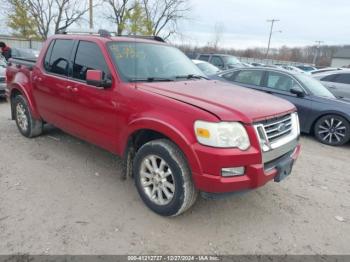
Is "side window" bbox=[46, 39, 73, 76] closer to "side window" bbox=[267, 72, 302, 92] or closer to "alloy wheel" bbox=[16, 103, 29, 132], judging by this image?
"alloy wheel" bbox=[16, 103, 29, 132]

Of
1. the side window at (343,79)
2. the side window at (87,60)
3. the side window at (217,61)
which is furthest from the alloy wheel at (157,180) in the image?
the side window at (217,61)

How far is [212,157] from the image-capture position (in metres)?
2.66

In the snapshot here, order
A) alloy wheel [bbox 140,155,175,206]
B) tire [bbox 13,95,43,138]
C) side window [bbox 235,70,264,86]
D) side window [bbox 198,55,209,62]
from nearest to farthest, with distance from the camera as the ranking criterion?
alloy wheel [bbox 140,155,175,206] < tire [bbox 13,95,43,138] < side window [bbox 235,70,264,86] < side window [bbox 198,55,209,62]

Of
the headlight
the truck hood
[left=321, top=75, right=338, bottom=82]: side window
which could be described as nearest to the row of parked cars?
[left=321, top=75, right=338, bottom=82]: side window

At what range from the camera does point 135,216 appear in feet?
10.7

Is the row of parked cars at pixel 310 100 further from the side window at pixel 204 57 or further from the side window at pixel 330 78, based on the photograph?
the side window at pixel 204 57

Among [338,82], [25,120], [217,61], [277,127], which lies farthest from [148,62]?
[217,61]

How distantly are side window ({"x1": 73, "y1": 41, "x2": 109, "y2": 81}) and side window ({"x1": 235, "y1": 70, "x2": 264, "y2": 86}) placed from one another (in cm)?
481

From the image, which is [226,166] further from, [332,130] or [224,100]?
[332,130]

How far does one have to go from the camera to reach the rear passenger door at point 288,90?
267 inches

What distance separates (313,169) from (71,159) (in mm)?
3989

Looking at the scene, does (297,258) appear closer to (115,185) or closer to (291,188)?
(291,188)

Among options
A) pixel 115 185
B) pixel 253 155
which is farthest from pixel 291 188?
pixel 115 185

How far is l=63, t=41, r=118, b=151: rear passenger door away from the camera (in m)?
3.59
